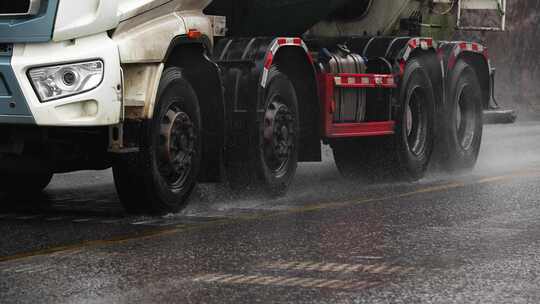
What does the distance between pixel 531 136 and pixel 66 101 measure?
1176 centimetres

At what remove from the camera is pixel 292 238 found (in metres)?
8.49

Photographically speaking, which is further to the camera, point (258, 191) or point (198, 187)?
point (198, 187)

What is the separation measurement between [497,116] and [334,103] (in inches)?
140

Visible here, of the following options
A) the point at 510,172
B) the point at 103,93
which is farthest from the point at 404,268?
the point at 510,172

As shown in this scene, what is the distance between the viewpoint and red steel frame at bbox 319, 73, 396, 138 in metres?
11.6

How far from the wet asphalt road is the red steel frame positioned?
0.51 metres

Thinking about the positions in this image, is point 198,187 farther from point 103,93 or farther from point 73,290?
point 73,290

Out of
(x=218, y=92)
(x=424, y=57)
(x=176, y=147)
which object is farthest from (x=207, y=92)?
(x=424, y=57)

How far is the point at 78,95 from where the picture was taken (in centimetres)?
890

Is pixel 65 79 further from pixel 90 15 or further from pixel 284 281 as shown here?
pixel 284 281

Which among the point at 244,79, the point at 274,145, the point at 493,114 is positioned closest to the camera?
the point at 244,79

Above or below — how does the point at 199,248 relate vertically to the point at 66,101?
below

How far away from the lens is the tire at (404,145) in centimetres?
1283

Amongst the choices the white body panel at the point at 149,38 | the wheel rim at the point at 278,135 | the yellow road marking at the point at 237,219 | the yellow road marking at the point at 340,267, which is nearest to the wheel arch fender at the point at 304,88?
the wheel rim at the point at 278,135
